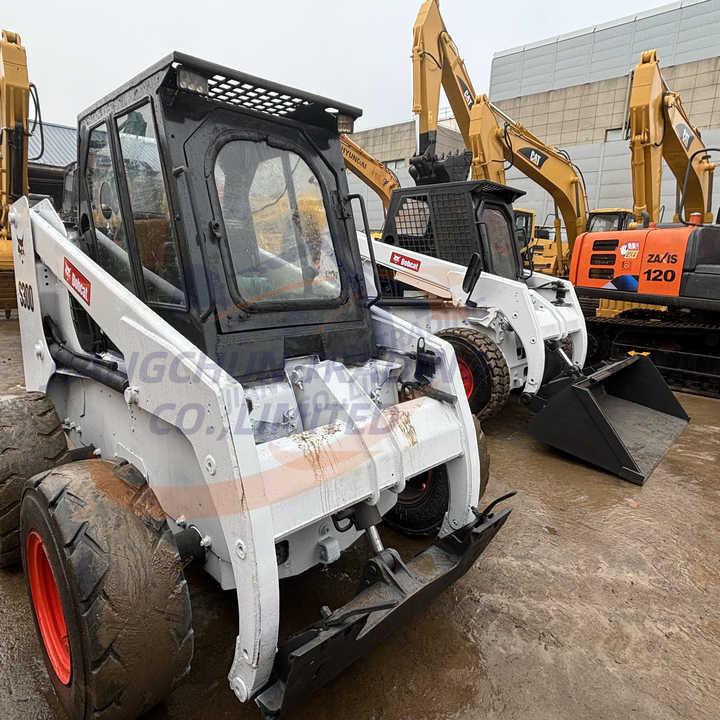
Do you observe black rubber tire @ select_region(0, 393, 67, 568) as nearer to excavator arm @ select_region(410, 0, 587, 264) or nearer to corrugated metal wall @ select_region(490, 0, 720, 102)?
excavator arm @ select_region(410, 0, 587, 264)

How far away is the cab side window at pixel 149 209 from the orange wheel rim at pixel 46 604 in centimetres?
103

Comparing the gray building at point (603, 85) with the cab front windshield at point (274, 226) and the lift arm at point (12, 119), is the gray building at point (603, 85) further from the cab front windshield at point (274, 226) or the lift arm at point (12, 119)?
the cab front windshield at point (274, 226)

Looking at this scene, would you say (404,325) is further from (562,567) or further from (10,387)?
(10,387)

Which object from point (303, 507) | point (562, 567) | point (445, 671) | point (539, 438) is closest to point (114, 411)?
point (303, 507)

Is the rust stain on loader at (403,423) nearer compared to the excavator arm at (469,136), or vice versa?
the rust stain on loader at (403,423)

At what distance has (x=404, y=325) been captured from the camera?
2.65 m

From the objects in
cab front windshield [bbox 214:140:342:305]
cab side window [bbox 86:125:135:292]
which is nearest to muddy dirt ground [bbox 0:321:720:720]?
cab front windshield [bbox 214:140:342:305]

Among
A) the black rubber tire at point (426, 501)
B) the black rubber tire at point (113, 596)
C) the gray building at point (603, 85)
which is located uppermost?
the gray building at point (603, 85)

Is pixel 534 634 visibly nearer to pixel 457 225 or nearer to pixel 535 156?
pixel 457 225

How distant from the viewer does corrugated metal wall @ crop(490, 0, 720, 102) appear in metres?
21.0

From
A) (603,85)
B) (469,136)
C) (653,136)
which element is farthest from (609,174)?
(469,136)

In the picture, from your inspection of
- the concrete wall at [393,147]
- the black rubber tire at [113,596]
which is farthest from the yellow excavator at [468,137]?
the concrete wall at [393,147]

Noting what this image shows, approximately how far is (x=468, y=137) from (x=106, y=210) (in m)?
5.89

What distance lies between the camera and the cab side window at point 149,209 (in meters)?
2.07
